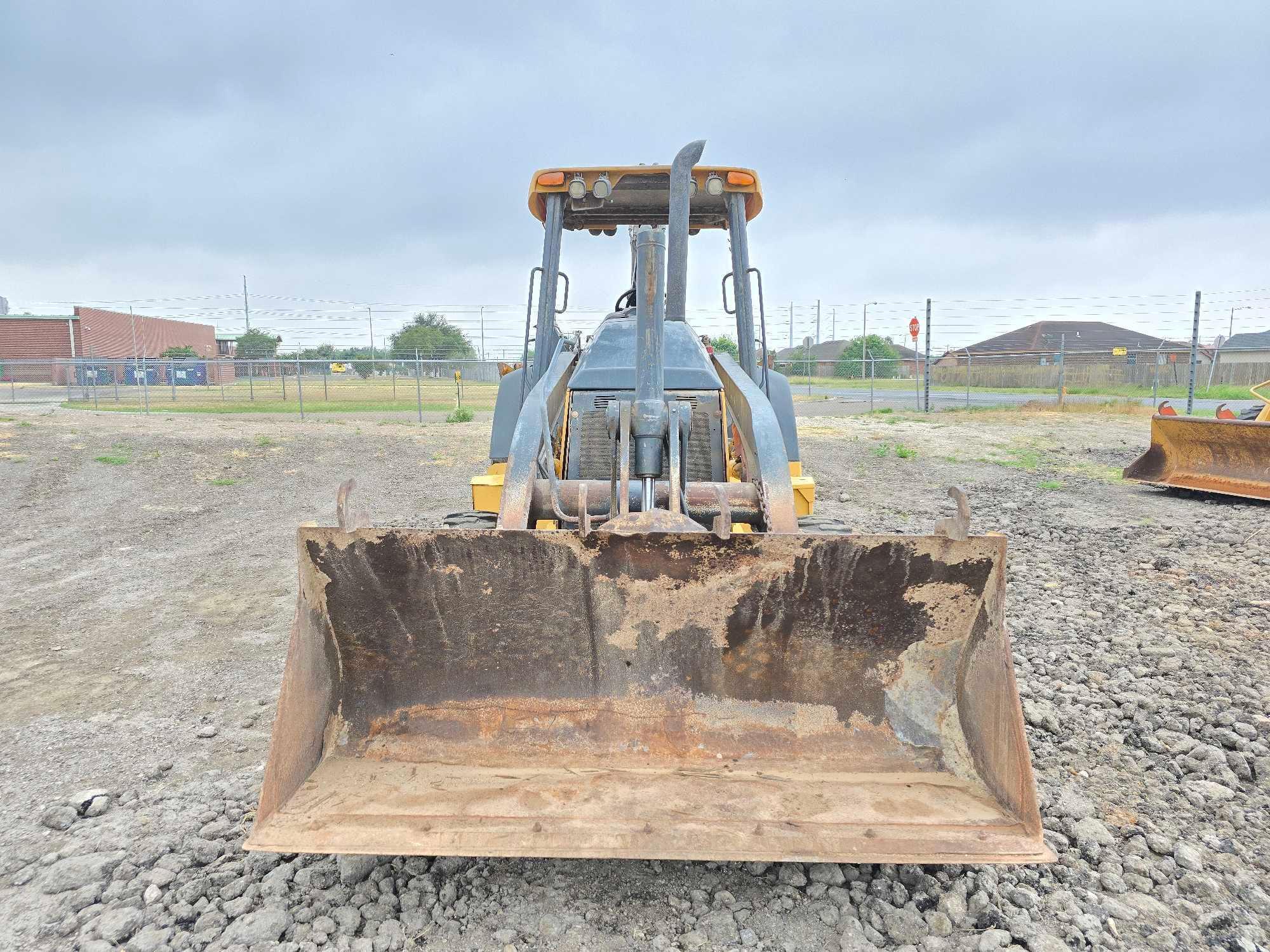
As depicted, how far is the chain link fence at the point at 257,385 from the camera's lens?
74.2ft

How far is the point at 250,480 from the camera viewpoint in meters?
10.7

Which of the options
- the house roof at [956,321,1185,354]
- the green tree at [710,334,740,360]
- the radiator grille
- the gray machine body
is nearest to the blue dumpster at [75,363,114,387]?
the green tree at [710,334,740,360]

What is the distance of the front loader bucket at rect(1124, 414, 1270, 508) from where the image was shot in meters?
8.02

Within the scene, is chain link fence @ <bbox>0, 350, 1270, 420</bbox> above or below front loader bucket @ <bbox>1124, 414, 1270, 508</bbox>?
above

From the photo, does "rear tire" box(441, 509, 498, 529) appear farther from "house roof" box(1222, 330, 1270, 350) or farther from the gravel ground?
"house roof" box(1222, 330, 1270, 350)

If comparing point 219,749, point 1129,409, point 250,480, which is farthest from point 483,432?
point 1129,409

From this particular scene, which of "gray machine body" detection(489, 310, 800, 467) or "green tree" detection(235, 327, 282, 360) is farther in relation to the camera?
"green tree" detection(235, 327, 282, 360)

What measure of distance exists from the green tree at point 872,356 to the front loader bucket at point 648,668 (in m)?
36.5

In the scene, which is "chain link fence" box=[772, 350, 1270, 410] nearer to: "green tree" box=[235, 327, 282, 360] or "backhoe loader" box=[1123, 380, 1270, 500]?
"backhoe loader" box=[1123, 380, 1270, 500]

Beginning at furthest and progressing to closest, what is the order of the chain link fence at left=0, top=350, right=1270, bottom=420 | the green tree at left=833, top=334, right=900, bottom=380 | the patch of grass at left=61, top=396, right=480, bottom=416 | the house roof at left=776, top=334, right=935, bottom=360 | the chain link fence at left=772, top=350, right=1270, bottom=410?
the house roof at left=776, top=334, right=935, bottom=360, the green tree at left=833, top=334, right=900, bottom=380, the chain link fence at left=772, top=350, right=1270, bottom=410, the chain link fence at left=0, top=350, right=1270, bottom=420, the patch of grass at left=61, top=396, right=480, bottom=416

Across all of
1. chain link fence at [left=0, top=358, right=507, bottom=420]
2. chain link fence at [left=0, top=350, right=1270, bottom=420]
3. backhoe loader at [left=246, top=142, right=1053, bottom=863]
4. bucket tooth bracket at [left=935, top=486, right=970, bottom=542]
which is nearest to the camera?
backhoe loader at [left=246, top=142, right=1053, bottom=863]

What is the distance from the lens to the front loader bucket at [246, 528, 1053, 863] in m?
2.54

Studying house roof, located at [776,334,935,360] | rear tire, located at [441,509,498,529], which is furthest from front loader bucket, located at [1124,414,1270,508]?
house roof, located at [776,334,935,360]

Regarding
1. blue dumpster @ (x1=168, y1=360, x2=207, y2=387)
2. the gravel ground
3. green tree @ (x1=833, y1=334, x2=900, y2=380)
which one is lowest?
the gravel ground
